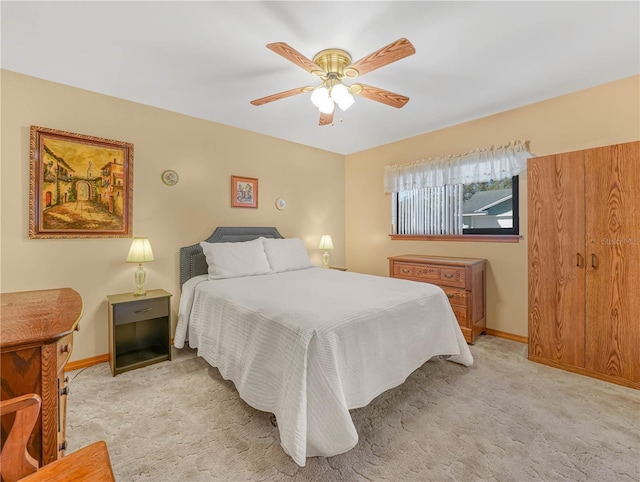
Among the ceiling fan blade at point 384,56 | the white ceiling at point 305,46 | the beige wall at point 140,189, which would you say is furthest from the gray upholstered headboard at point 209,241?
the ceiling fan blade at point 384,56

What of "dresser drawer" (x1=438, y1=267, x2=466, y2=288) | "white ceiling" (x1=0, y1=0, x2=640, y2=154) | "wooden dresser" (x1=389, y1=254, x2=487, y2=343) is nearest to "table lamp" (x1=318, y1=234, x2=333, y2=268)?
"wooden dresser" (x1=389, y1=254, x2=487, y2=343)

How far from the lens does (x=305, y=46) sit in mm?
2092

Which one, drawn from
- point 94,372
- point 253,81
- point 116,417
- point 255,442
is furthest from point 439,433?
point 253,81

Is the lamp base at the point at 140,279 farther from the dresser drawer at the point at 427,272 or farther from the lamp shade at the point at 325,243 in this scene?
the dresser drawer at the point at 427,272

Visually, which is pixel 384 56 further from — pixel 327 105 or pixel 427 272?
pixel 427 272

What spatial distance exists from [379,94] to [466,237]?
2.26 metres

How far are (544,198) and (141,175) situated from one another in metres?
3.92

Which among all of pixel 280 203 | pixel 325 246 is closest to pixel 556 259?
pixel 325 246

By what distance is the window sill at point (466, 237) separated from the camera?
332 centimetres

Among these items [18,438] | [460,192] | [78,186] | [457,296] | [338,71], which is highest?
[338,71]

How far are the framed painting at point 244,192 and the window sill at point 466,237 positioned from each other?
214cm

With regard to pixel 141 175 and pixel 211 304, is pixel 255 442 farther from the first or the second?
pixel 141 175

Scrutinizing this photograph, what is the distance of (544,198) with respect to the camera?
104 inches

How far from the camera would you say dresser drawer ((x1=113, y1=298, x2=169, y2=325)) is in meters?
2.54
